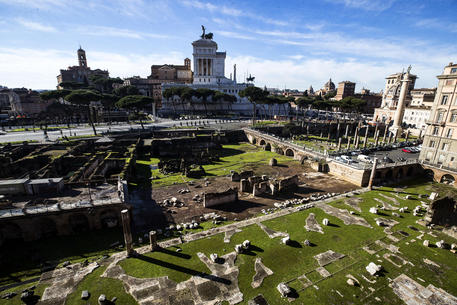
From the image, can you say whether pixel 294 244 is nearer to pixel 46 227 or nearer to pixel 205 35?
pixel 46 227

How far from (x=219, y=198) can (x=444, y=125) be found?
35.2m

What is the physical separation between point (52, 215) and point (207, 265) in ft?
44.2

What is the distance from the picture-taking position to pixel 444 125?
1302 inches

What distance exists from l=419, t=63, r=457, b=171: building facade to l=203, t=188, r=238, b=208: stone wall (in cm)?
3170

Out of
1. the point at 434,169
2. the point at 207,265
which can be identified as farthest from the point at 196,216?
the point at 434,169

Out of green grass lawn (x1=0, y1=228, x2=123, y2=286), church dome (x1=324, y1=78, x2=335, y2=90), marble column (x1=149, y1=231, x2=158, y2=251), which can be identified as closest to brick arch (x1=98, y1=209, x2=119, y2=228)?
green grass lawn (x1=0, y1=228, x2=123, y2=286)

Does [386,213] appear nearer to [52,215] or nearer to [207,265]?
[207,265]

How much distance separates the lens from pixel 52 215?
1825 cm

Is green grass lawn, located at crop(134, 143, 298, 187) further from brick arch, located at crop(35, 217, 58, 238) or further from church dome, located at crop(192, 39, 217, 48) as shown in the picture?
church dome, located at crop(192, 39, 217, 48)

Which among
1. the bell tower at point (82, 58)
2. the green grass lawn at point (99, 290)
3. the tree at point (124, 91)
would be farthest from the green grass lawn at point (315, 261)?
the bell tower at point (82, 58)

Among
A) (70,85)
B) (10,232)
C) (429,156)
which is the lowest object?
(10,232)

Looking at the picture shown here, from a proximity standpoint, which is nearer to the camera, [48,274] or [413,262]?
[48,274]

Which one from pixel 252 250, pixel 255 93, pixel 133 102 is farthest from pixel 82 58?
pixel 252 250

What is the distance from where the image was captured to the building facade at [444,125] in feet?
104
